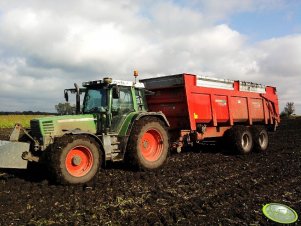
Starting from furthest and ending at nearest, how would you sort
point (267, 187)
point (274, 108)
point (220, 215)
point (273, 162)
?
point (274, 108)
point (273, 162)
point (267, 187)
point (220, 215)

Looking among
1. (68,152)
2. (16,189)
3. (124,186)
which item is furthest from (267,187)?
(16,189)

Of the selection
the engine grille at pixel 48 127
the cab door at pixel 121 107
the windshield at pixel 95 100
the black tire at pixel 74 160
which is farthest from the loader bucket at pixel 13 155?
the cab door at pixel 121 107

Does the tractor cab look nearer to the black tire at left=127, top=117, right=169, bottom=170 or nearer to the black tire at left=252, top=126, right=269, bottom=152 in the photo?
the black tire at left=127, top=117, right=169, bottom=170

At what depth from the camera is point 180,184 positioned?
7.46 metres

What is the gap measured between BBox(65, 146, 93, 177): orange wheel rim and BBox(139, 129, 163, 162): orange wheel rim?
177 centimetres

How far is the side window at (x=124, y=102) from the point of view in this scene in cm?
858

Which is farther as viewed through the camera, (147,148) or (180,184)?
(147,148)

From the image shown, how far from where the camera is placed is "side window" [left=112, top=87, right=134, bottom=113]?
8578 mm

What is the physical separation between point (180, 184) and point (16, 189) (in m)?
3.32

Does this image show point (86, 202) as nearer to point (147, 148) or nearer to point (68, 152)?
point (68, 152)

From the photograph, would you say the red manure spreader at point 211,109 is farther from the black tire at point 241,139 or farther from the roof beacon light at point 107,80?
the roof beacon light at point 107,80

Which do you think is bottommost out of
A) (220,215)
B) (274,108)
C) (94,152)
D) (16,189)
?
(220,215)

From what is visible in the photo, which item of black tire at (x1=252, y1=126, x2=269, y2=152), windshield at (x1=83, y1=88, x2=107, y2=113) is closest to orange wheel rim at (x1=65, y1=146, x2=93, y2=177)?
windshield at (x1=83, y1=88, x2=107, y2=113)

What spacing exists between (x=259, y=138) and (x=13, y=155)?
894 cm
